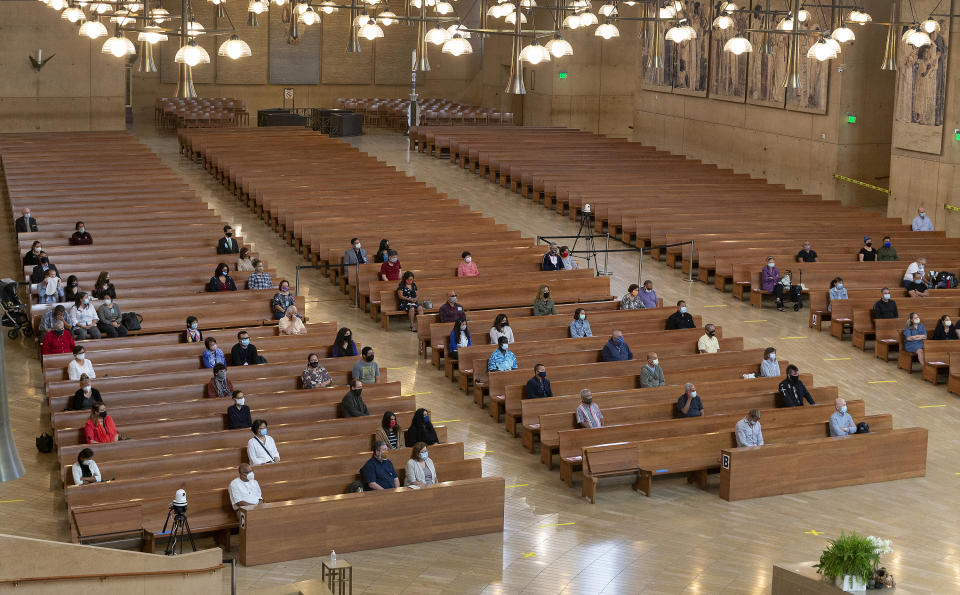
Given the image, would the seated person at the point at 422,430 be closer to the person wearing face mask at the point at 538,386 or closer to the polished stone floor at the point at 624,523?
the polished stone floor at the point at 624,523

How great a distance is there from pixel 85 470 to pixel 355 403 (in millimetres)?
2697

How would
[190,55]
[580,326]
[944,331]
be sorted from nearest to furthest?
[190,55], [580,326], [944,331]

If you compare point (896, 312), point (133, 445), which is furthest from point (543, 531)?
point (896, 312)

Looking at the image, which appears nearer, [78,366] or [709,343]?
[78,366]

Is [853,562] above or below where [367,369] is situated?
below

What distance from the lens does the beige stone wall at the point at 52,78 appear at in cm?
2684

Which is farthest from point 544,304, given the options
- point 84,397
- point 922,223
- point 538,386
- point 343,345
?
point 922,223

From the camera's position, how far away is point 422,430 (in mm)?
10711

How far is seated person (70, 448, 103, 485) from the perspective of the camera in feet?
31.1

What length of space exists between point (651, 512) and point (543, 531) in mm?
1122

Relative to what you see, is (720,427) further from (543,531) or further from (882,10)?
(882,10)

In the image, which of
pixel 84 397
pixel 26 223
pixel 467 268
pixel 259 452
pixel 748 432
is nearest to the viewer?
pixel 259 452

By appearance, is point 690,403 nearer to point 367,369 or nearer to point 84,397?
point 367,369

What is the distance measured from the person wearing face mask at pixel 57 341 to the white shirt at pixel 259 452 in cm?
344
